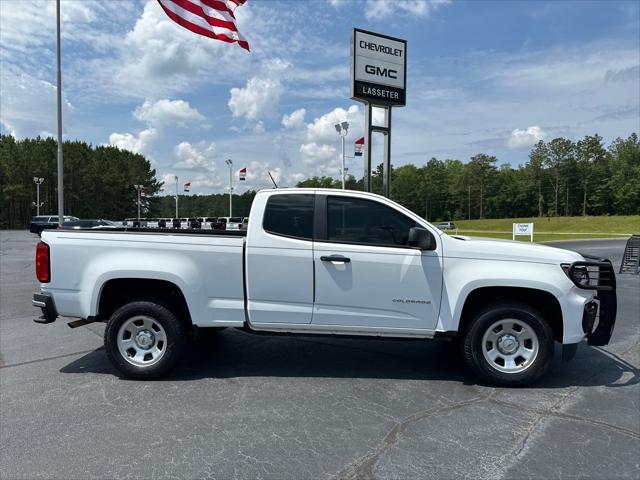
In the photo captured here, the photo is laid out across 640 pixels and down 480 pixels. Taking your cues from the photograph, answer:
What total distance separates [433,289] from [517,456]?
173 cm

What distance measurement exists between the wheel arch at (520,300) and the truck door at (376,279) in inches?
15.2

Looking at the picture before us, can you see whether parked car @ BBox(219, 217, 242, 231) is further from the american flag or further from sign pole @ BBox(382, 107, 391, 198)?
sign pole @ BBox(382, 107, 391, 198)

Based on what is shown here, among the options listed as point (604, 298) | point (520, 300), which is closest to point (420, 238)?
point (520, 300)

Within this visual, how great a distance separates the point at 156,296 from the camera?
4.99 m

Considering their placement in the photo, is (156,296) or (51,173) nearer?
(156,296)

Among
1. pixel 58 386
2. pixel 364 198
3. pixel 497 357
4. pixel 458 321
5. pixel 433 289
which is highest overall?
pixel 364 198

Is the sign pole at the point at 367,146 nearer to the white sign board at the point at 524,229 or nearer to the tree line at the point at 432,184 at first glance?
the white sign board at the point at 524,229

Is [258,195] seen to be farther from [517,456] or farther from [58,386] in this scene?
[517,456]

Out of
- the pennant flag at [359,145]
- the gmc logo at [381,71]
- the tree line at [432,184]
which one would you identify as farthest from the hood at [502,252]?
the tree line at [432,184]

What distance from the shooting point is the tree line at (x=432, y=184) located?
3063 inches

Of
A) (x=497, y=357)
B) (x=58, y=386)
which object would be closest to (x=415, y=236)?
(x=497, y=357)

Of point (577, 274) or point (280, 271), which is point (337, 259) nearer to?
point (280, 271)

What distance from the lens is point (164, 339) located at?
4.84 meters

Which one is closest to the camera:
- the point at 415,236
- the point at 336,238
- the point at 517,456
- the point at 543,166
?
the point at 517,456
